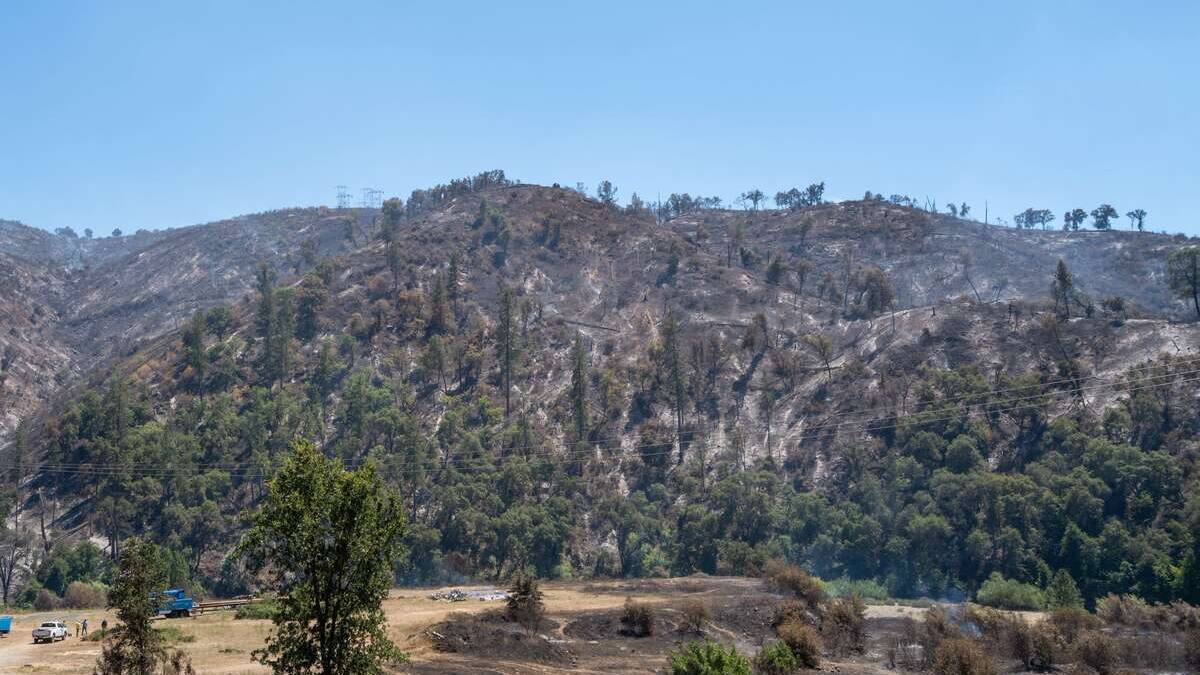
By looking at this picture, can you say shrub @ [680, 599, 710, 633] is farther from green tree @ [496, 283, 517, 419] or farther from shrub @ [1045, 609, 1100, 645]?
green tree @ [496, 283, 517, 419]

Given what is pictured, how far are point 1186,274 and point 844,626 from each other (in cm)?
7560

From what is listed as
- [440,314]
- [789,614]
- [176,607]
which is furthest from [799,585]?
[440,314]

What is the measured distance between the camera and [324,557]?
20.5 metres

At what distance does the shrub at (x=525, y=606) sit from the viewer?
152 ft

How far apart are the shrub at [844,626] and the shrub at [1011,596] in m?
18.2

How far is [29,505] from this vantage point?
8925 centimetres

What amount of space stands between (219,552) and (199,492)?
6951 mm

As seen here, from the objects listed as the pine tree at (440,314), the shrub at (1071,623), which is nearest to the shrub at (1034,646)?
the shrub at (1071,623)

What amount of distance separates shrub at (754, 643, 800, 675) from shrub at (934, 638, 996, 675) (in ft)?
20.1

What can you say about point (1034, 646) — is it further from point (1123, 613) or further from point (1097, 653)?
point (1123, 613)

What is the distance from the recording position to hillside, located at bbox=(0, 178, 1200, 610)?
74.8 m

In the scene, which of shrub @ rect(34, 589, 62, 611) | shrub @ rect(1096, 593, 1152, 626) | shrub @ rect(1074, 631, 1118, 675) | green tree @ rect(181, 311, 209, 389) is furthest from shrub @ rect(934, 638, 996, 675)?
green tree @ rect(181, 311, 209, 389)

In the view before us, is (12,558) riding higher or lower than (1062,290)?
lower

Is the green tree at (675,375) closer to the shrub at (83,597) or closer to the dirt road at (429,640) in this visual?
the dirt road at (429,640)
